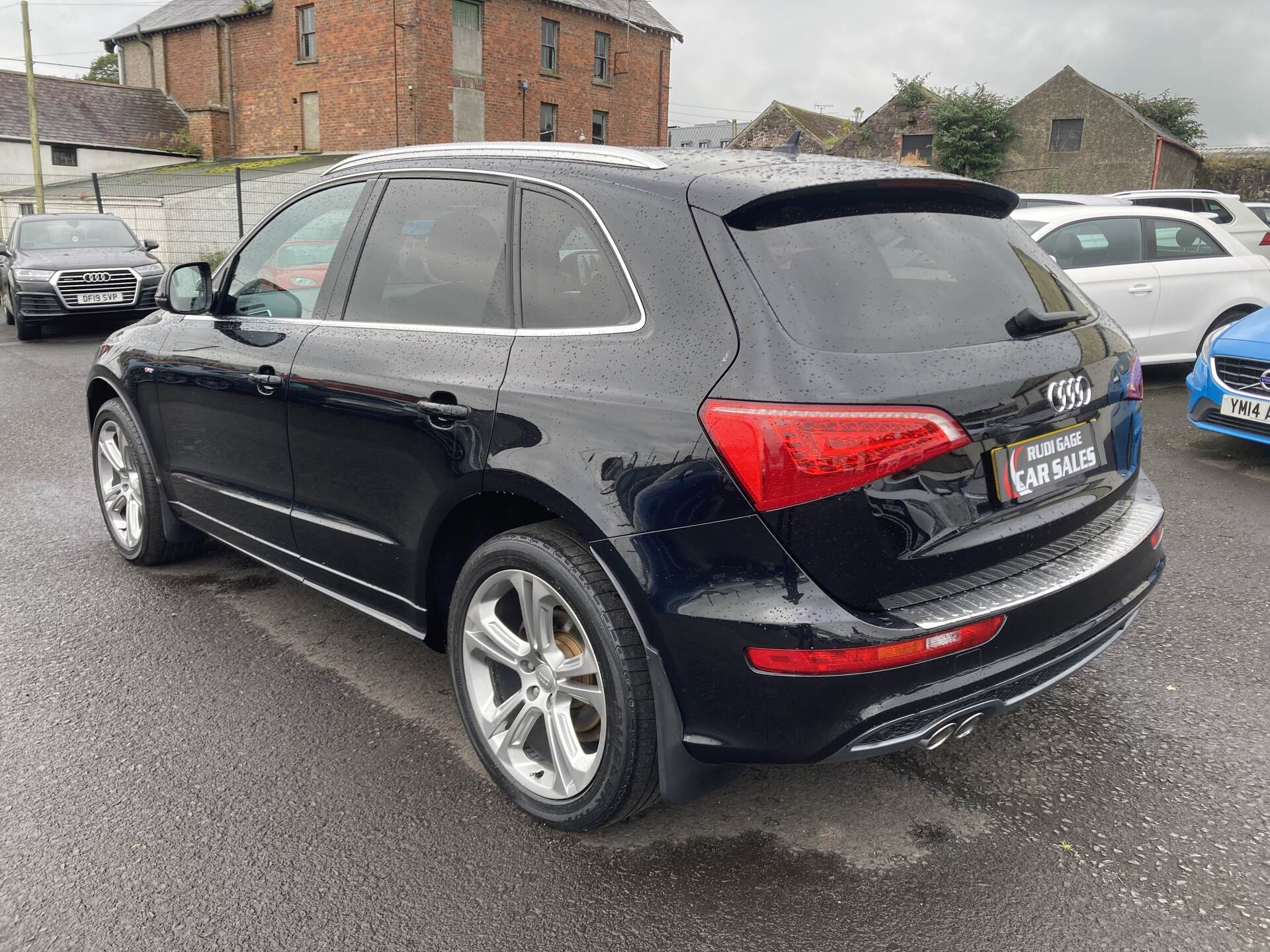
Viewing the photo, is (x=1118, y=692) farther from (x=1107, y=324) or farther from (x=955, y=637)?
(x=955, y=637)

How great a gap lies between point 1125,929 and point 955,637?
77 cm

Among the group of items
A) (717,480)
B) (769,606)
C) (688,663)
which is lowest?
(688,663)

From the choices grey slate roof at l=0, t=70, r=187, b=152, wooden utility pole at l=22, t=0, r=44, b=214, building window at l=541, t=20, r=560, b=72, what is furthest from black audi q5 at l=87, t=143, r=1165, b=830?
grey slate roof at l=0, t=70, r=187, b=152

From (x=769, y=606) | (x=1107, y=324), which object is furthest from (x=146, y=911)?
(x=1107, y=324)

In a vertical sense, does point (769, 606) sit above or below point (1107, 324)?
below

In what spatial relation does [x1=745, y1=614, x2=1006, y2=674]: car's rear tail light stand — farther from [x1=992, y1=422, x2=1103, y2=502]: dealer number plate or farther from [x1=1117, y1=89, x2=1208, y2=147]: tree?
[x1=1117, y1=89, x2=1208, y2=147]: tree

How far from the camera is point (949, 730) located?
2.32 metres

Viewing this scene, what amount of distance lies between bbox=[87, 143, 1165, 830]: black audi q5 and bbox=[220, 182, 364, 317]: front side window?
0.18 m

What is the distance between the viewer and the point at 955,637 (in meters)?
2.24

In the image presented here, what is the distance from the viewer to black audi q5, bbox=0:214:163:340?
519 inches

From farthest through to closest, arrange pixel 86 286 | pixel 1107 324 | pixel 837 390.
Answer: pixel 86 286, pixel 1107 324, pixel 837 390

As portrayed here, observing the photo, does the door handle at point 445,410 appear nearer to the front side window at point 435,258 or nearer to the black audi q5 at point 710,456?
the black audi q5 at point 710,456

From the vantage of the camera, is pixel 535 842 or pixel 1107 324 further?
pixel 1107 324

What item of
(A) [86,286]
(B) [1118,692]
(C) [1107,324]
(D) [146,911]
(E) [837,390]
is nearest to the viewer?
(E) [837,390]
